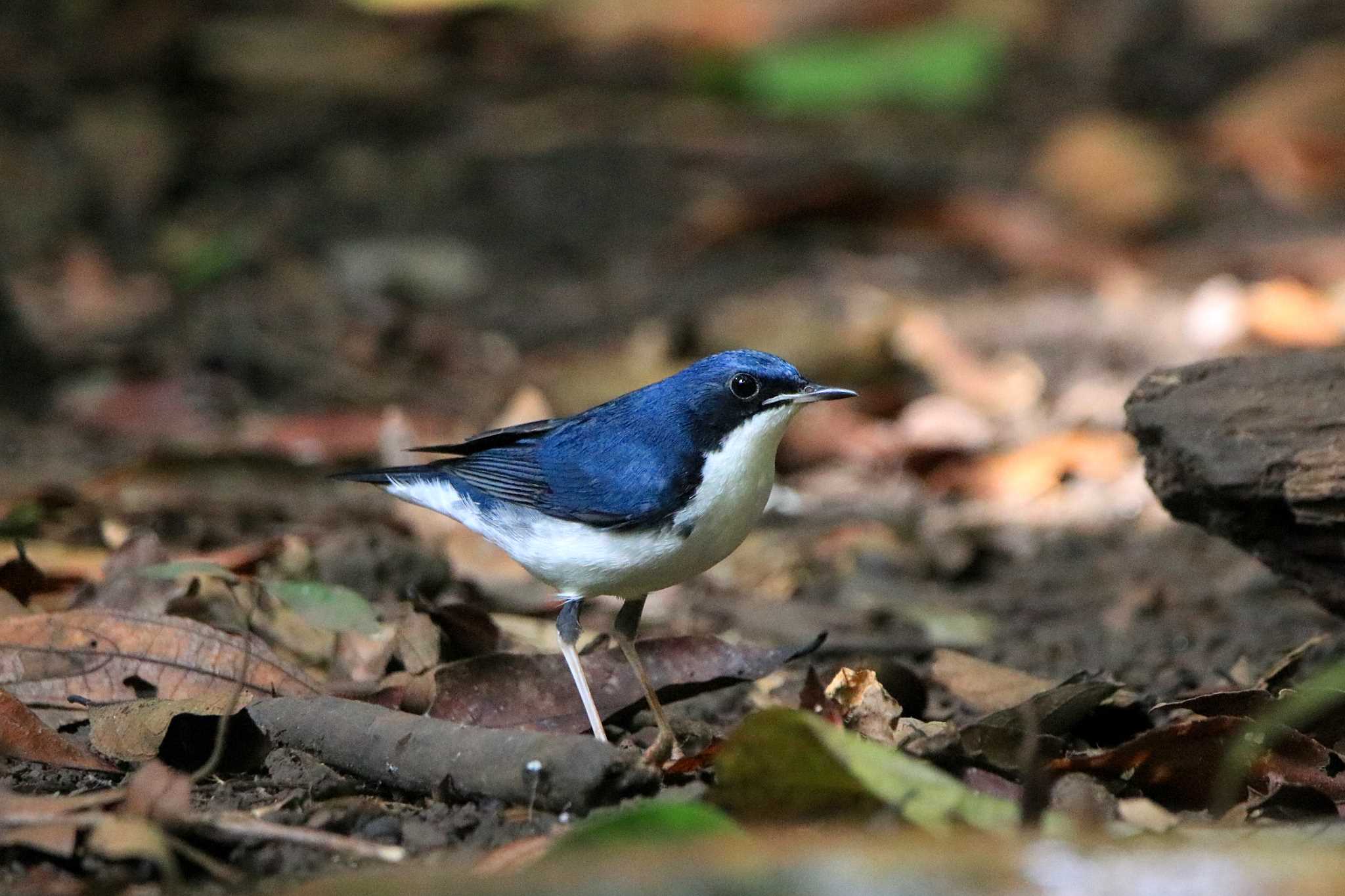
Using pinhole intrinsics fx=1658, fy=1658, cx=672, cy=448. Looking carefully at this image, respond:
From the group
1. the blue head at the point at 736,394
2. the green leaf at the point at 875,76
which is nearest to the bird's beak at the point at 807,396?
the blue head at the point at 736,394

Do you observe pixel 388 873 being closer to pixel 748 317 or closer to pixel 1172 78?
pixel 748 317

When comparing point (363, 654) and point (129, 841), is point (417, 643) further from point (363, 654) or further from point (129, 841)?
point (129, 841)

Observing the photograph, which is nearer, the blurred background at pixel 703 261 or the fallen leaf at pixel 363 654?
the fallen leaf at pixel 363 654

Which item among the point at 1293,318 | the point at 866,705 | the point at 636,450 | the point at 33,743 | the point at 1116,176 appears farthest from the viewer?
the point at 1116,176

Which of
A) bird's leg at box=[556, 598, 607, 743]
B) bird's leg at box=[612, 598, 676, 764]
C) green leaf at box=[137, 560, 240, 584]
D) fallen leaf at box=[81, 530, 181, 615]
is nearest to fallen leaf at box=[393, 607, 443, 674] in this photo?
bird's leg at box=[556, 598, 607, 743]

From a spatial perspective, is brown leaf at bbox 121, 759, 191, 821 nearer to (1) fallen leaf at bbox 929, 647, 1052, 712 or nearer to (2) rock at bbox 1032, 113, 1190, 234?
(1) fallen leaf at bbox 929, 647, 1052, 712

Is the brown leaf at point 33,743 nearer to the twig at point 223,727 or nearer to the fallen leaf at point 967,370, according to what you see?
the twig at point 223,727

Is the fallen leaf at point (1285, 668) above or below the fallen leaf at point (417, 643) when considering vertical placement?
above

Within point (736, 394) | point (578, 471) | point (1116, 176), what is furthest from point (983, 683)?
point (1116, 176)
